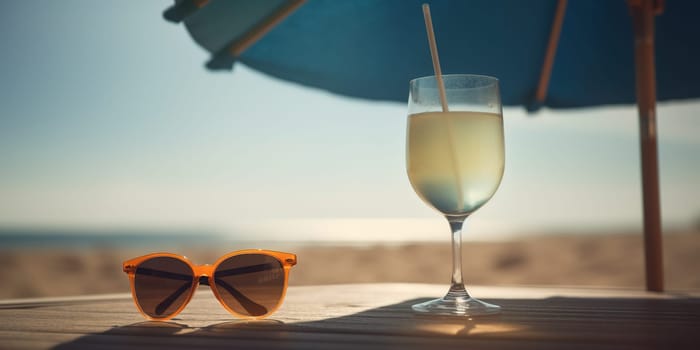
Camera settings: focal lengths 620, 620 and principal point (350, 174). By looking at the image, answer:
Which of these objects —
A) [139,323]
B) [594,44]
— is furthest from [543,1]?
[139,323]

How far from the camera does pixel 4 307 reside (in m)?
1.72

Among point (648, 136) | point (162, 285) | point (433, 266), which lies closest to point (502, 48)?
point (648, 136)

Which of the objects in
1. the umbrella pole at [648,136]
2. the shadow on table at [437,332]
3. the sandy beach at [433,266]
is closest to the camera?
the shadow on table at [437,332]

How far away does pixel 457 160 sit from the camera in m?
1.50

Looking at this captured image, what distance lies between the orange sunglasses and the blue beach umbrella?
3.48 ft

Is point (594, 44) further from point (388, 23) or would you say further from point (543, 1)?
point (388, 23)

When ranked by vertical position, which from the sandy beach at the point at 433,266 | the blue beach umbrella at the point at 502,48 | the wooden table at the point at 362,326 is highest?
the blue beach umbrella at the point at 502,48

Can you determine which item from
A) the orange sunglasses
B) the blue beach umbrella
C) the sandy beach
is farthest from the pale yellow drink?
the sandy beach

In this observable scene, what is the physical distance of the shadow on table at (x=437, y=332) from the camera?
1.04 meters

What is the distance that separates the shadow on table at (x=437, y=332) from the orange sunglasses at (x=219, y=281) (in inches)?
2.3

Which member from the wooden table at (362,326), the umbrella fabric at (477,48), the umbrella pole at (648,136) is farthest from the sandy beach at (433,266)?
the wooden table at (362,326)

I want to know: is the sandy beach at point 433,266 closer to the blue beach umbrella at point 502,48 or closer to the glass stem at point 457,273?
the blue beach umbrella at point 502,48

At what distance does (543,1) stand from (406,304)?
155 centimetres

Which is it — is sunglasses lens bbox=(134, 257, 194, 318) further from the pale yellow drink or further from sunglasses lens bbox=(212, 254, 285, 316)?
the pale yellow drink
